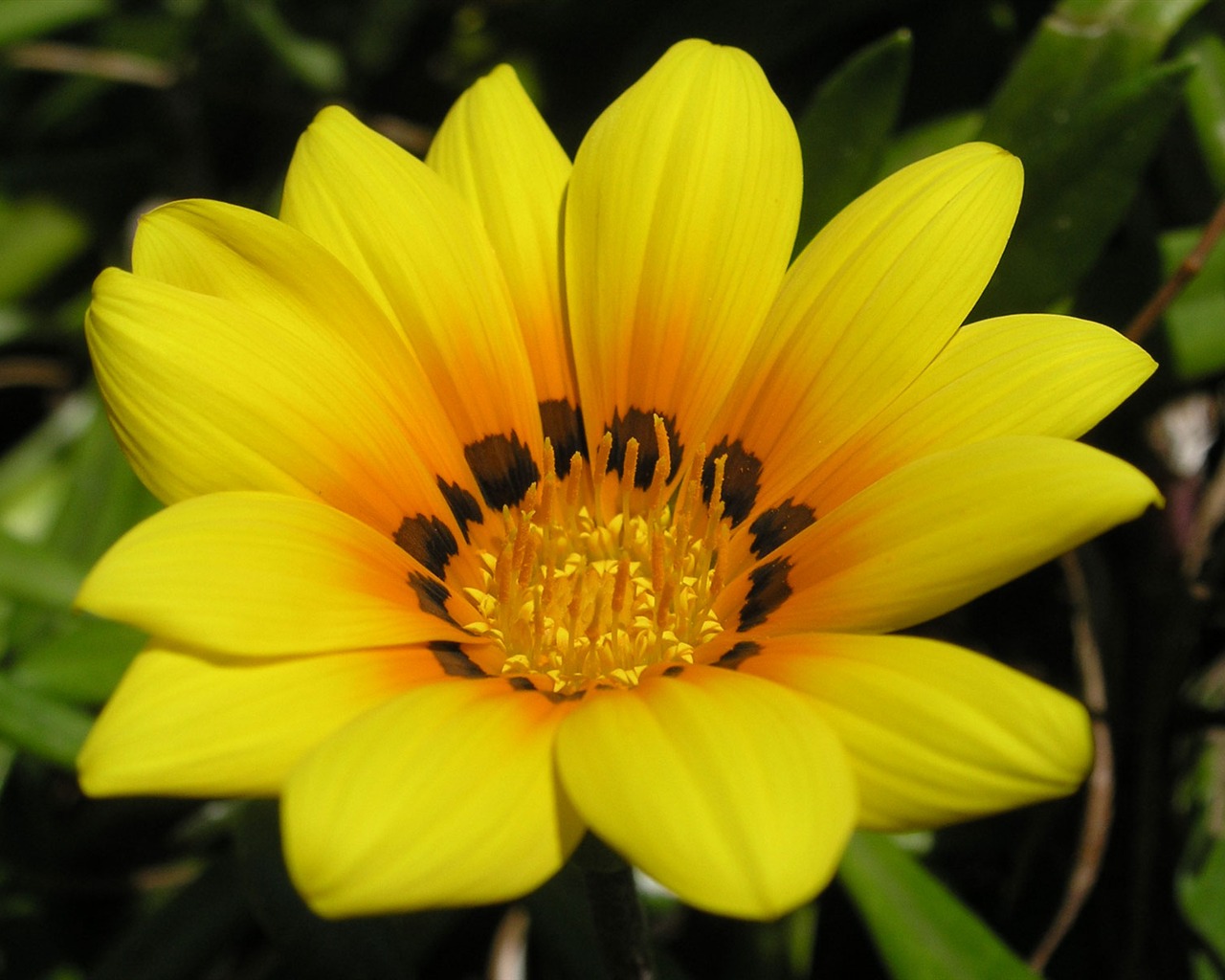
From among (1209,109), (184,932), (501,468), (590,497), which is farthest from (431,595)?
(1209,109)

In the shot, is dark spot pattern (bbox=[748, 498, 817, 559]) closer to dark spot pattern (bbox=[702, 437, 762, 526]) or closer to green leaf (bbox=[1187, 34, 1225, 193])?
dark spot pattern (bbox=[702, 437, 762, 526])

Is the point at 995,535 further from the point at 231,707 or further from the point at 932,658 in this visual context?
the point at 231,707

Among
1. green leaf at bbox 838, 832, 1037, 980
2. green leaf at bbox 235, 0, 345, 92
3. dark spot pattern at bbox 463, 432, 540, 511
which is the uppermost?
green leaf at bbox 235, 0, 345, 92

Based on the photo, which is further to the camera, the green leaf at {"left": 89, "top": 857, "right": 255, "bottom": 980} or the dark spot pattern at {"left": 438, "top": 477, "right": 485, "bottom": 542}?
the green leaf at {"left": 89, "top": 857, "right": 255, "bottom": 980}

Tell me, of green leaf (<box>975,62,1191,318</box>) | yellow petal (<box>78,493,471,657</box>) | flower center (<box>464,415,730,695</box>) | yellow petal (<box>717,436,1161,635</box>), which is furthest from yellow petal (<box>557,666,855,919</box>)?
green leaf (<box>975,62,1191,318</box>)

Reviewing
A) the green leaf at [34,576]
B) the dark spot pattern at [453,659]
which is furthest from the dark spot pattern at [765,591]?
the green leaf at [34,576]

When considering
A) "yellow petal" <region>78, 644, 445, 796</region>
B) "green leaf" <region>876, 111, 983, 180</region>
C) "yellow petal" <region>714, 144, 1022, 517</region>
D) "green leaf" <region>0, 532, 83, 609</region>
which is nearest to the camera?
"yellow petal" <region>78, 644, 445, 796</region>
